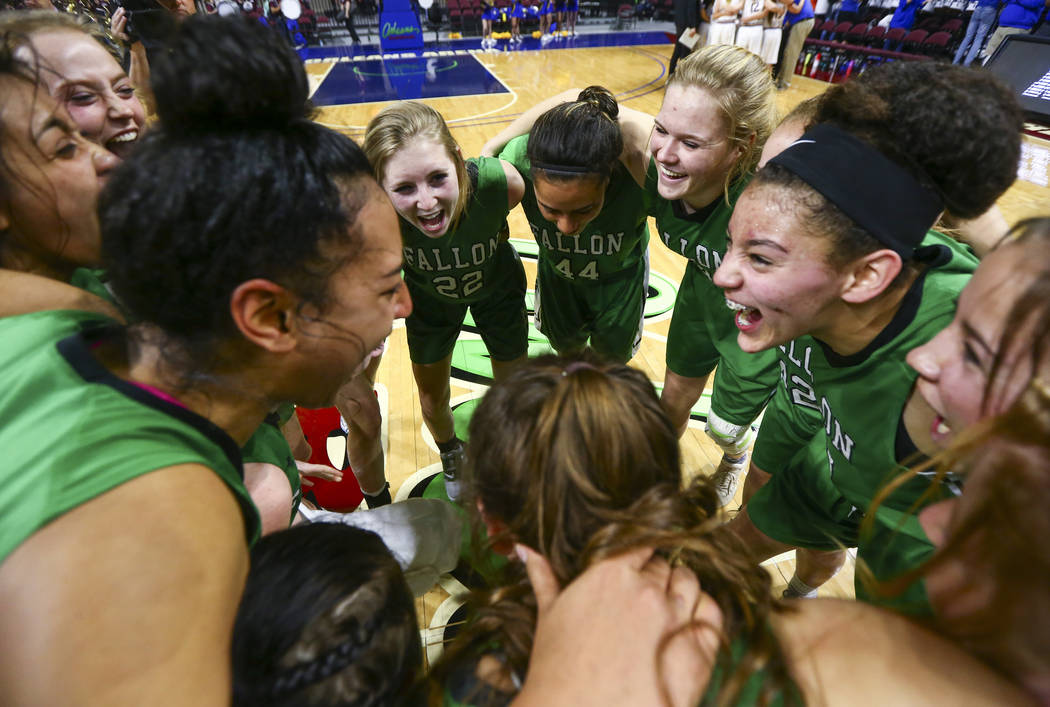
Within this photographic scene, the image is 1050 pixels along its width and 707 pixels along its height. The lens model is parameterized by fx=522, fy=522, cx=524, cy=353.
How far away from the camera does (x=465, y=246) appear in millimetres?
2230

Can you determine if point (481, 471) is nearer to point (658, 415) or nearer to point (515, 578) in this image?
point (515, 578)

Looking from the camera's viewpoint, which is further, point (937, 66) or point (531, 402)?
point (937, 66)

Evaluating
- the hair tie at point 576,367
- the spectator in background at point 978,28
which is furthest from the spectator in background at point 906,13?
the hair tie at point 576,367

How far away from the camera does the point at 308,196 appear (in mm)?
922

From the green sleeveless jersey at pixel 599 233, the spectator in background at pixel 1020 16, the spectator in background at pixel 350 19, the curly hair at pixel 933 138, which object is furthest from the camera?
the spectator in background at pixel 350 19

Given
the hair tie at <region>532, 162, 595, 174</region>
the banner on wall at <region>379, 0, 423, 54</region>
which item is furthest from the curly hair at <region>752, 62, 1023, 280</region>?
the banner on wall at <region>379, 0, 423, 54</region>

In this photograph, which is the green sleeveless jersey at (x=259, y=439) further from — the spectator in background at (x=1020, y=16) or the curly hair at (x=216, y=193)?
the spectator in background at (x=1020, y=16)

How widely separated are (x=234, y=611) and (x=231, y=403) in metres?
0.40

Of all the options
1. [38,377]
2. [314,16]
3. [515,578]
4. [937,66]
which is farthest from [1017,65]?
[314,16]

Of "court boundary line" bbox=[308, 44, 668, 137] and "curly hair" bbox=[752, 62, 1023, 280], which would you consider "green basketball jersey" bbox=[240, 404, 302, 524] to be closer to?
"curly hair" bbox=[752, 62, 1023, 280]

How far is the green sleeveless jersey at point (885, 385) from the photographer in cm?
130

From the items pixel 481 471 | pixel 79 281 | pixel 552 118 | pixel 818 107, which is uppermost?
pixel 818 107

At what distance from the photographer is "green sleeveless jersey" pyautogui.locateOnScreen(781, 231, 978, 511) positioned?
4.27 feet

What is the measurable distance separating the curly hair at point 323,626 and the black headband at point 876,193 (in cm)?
131
